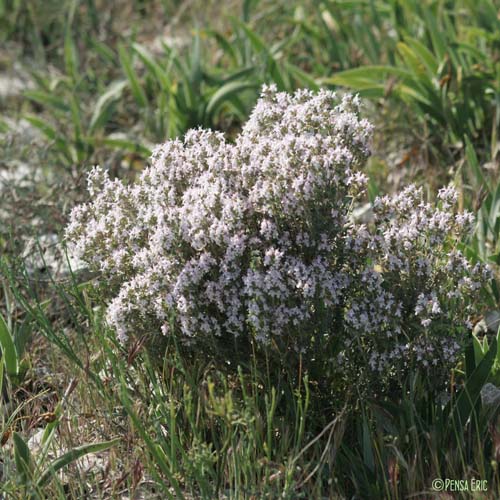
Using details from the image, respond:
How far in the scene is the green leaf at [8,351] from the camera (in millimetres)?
3076

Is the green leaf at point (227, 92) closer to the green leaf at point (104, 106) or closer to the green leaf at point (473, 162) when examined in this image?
the green leaf at point (104, 106)

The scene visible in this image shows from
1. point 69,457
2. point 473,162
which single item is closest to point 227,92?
point 473,162

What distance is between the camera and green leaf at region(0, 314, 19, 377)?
10.1 feet

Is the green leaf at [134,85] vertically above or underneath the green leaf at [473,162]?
above

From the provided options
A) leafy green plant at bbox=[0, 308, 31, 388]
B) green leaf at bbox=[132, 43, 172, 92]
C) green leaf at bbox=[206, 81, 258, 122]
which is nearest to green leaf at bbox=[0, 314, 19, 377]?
leafy green plant at bbox=[0, 308, 31, 388]

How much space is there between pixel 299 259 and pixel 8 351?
118 centimetres

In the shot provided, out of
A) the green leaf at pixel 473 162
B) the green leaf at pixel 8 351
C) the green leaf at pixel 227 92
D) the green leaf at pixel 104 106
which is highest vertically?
the green leaf at pixel 104 106

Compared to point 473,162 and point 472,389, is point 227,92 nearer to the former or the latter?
point 473,162

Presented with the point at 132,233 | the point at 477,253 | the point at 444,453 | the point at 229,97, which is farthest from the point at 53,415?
→ the point at 229,97

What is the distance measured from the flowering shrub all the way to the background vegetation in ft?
0.45

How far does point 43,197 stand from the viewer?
14.0ft

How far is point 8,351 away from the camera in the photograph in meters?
3.11

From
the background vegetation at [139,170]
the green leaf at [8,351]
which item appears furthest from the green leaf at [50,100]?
the green leaf at [8,351]

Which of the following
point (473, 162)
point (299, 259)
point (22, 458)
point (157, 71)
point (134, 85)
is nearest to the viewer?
point (22, 458)
